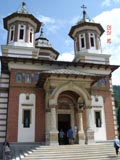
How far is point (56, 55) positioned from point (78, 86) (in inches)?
521

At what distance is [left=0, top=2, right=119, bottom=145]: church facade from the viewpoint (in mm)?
19219

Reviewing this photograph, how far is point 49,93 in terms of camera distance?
62.3 feet

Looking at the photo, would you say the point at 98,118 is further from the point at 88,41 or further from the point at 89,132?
the point at 88,41

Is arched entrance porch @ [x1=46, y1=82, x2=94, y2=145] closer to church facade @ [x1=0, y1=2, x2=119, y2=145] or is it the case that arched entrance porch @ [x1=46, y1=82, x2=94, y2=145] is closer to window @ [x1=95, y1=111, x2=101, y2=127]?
church facade @ [x1=0, y1=2, x2=119, y2=145]

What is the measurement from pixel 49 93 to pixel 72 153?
5402 millimetres

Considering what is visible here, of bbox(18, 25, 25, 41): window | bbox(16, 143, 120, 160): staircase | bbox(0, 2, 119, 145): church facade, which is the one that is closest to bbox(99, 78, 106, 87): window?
bbox(0, 2, 119, 145): church facade

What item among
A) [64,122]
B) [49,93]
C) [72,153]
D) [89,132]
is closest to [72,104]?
[64,122]

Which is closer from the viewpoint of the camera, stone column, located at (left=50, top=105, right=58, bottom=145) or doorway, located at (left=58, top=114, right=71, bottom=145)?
stone column, located at (left=50, top=105, right=58, bottom=145)

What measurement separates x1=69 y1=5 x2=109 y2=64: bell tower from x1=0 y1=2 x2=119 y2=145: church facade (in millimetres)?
110

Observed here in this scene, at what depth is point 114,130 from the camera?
70.4 ft

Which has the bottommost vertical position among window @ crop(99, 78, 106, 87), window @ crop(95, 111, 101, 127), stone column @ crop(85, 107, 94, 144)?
stone column @ crop(85, 107, 94, 144)

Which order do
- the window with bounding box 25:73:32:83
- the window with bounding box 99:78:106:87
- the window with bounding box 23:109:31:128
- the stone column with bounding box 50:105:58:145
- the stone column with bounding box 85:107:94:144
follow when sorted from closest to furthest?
the stone column with bounding box 50:105:58:145, the stone column with bounding box 85:107:94:144, the window with bounding box 23:109:31:128, the window with bounding box 25:73:32:83, the window with bounding box 99:78:106:87

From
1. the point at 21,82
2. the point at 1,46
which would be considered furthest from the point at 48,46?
the point at 21,82

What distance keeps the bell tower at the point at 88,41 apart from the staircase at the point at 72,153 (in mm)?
10531
